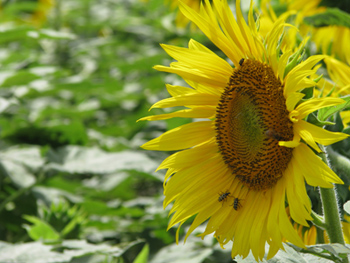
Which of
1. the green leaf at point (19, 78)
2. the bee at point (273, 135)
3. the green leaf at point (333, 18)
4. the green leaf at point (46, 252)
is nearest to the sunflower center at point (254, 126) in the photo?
the bee at point (273, 135)

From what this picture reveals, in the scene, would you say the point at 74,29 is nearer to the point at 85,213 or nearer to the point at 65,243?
the point at 85,213

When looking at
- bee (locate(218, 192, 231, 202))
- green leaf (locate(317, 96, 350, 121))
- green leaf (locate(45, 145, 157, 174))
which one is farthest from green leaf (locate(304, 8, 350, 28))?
green leaf (locate(45, 145, 157, 174))

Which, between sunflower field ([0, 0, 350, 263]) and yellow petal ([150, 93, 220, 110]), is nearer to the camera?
sunflower field ([0, 0, 350, 263])

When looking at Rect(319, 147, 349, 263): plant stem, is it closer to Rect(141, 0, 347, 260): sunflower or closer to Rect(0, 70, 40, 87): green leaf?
Rect(141, 0, 347, 260): sunflower

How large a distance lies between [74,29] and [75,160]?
96.6 inches

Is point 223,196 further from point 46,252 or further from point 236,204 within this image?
point 46,252

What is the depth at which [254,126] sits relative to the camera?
115 centimetres

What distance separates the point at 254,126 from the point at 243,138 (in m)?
0.04

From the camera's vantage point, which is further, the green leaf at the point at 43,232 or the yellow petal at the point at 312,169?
the green leaf at the point at 43,232

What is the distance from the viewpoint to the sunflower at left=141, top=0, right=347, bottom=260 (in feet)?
3.29

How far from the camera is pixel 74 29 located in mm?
4363

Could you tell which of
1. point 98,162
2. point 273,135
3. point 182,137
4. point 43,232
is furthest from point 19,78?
point 273,135

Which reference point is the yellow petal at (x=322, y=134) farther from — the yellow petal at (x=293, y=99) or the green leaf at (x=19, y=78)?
the green leaf at (x=19, y=78)

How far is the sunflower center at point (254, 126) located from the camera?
109 centimetres
